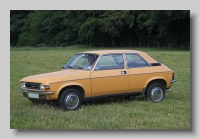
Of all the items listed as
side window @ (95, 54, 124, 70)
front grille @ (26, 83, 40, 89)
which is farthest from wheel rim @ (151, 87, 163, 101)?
front grille @ (26, 83, 40, 89)

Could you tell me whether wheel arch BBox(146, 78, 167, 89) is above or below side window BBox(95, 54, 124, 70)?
below

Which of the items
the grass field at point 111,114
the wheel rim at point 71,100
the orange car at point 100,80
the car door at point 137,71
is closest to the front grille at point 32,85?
the orange car at point 100,80

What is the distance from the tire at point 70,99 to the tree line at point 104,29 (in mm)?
9297

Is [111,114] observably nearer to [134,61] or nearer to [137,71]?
[137,71]

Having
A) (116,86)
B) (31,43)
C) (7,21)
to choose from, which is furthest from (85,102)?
(31,43)

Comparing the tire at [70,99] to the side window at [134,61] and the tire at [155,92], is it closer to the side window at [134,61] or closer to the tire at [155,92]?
the side window at [134,61]

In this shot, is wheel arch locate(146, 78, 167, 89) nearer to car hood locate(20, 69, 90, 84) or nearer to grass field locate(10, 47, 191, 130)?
grass field locate(10, 47, 191, 130)

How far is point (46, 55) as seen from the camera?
86.1 ft

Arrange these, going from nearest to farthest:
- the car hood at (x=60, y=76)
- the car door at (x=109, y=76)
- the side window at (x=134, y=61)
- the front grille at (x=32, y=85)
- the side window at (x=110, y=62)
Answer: the car hood at (x=60, y=76) < the front grille at (x=32, y=85) < the car door at (x=109, y=76) < the side window at (x=110, y=62) < the side window at (x=134, y=61)

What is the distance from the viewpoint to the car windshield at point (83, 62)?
1039cm

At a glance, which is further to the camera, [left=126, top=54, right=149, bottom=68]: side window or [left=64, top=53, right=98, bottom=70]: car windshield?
[left=126, top=54, right=149, bottom=68]: side window

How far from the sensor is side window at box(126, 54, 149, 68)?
10852mm

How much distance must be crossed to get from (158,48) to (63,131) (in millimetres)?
19428

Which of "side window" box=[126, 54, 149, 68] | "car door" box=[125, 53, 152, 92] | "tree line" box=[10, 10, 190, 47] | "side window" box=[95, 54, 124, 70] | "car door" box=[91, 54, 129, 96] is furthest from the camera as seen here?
"tree line" box=[10, 10, 190, 47]
